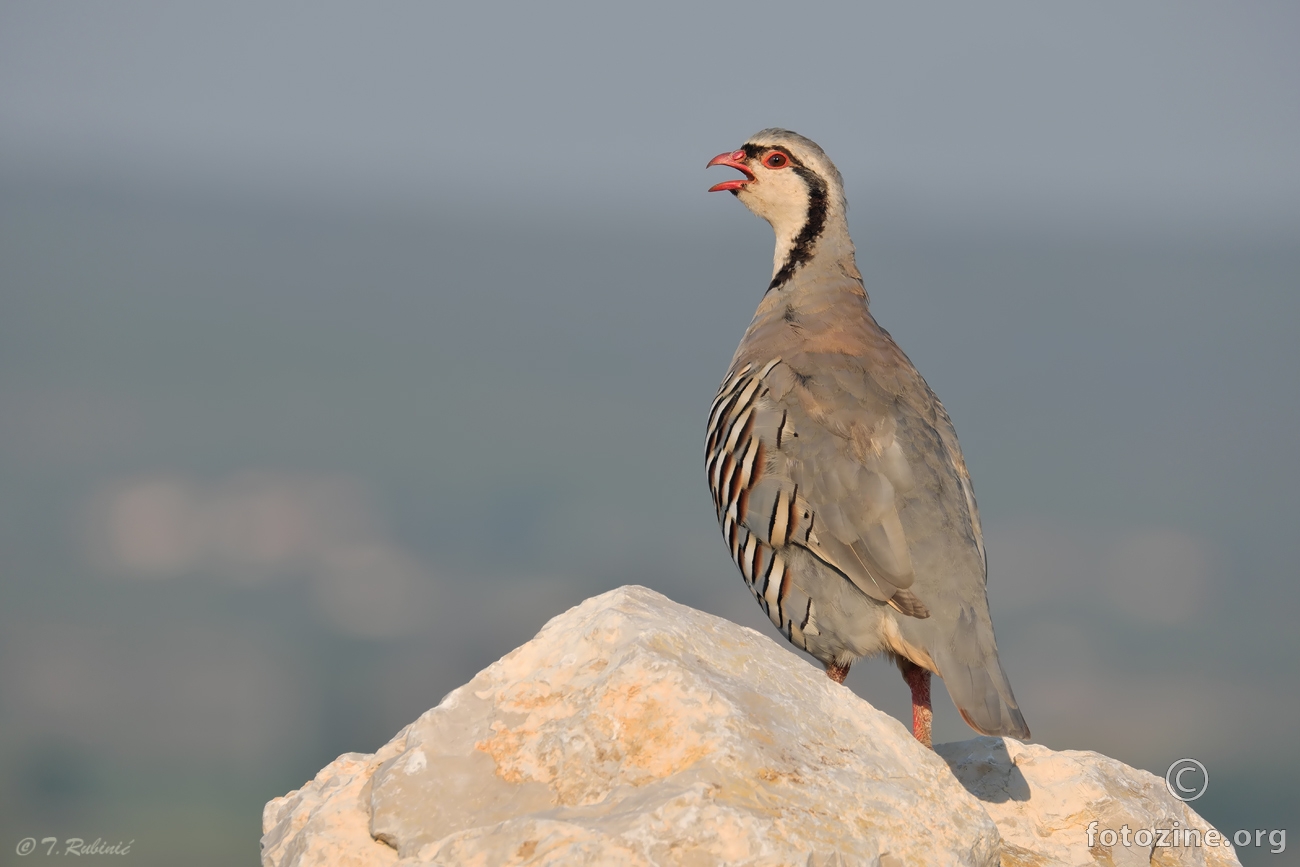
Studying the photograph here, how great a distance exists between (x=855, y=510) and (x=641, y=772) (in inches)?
90.7

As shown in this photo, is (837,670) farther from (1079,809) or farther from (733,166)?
(733,166)

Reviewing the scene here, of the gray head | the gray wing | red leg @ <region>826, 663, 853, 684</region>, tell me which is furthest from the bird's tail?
the gray head

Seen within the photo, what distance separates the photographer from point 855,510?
17.0 ft

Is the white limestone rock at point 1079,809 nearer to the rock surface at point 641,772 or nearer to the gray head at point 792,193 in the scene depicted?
the rock surface at point 641,772

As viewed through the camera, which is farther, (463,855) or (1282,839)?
(1282,839)

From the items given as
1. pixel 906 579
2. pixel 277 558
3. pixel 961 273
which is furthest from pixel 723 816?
pixel 961 273

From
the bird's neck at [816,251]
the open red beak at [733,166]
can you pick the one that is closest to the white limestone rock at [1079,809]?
the bird's neck at [816,251]

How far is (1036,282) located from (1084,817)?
16366cm

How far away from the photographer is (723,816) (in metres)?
2.93

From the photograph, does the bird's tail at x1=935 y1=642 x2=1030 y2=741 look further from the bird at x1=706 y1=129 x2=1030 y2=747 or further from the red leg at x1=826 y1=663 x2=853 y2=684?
the red leg at x1=826 y1=663 x2=853 y2=684

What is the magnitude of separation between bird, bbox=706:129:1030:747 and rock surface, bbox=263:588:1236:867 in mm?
1185

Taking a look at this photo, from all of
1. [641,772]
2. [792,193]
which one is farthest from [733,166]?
[641,772]

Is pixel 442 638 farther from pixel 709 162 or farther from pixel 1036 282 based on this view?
pixel 1036 282

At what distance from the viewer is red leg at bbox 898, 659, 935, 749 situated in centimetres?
522
